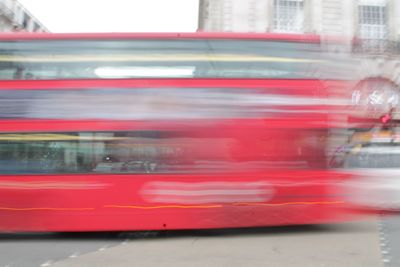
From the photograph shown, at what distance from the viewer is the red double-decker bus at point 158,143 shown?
799 centimetres

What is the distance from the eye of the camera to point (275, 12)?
2711 cm

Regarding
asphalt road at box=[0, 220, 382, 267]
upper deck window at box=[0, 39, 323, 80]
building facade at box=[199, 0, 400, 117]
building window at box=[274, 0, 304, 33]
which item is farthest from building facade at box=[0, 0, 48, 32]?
asphalt road at box=[0, 220, 382, 267]

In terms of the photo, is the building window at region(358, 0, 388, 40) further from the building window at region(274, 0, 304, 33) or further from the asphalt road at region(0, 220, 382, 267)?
the asphalt road at region(0, 220, 382, 267)

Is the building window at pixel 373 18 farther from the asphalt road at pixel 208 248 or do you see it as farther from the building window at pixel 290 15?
the asphalt road at pixel 208 248

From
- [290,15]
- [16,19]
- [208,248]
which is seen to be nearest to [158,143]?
[208,248]

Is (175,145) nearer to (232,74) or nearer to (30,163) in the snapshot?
(232,74)

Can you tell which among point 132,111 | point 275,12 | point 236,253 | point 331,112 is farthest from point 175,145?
point 275,12

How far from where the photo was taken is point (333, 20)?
88.1 feet

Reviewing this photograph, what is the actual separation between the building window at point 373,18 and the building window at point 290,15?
3230 mm

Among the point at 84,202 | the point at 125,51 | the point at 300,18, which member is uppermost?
the point at 300,18

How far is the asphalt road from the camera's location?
6402 millimetres

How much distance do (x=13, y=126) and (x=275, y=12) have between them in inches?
842

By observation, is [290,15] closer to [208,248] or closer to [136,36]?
[136,36]

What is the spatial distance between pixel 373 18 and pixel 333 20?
97.1 inches
